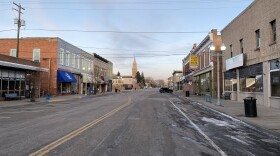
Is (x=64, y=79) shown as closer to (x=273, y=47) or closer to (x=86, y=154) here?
(x=273, y=47)

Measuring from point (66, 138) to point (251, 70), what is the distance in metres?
20.6

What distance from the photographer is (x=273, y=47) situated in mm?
20984

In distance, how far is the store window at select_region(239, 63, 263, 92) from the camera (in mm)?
23750

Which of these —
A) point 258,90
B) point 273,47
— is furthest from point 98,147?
point 258,90

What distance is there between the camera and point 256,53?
2436 cm

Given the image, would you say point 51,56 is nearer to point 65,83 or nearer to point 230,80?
point 65,83

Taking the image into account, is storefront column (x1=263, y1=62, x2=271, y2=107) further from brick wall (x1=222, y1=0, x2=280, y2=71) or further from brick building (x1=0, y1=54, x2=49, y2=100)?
brick building (x1=0, y1=54, x2=49, y2=100)

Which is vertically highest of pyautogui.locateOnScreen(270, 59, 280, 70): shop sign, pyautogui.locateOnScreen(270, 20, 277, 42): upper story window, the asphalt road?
pyautogui.locateOnScreen(270, 20, 277, 42): upper story window

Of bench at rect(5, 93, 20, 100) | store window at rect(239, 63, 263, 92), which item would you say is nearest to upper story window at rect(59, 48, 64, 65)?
bench at rect(5, 93, 20, 100)

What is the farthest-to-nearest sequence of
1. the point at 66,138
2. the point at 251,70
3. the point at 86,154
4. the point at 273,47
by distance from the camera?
the point at 251,70 < the point at 273,47 < the point at 66,138 < the point at 86,154

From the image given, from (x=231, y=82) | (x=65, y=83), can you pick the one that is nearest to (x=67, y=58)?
(x=65, y=83)

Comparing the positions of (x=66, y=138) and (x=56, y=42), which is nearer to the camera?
(x=66, y=138)

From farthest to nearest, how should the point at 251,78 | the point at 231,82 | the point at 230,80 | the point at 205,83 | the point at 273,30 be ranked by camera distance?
the point at 205,83
the point at 230,80
the point at 231,82
the point at 251,78
the point at 273,30

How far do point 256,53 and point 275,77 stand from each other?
4.11m
